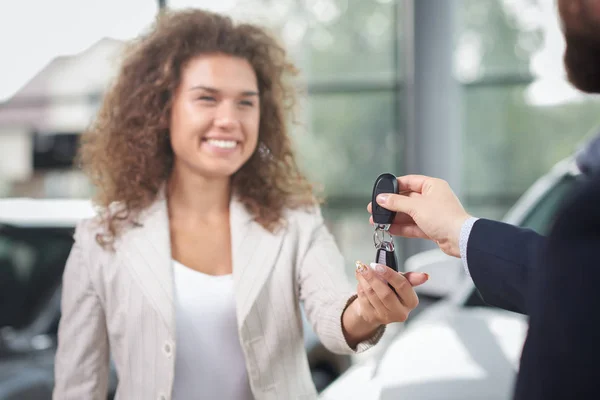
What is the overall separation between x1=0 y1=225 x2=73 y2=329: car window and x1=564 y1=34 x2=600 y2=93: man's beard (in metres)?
1.68

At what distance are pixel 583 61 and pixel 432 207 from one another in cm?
33

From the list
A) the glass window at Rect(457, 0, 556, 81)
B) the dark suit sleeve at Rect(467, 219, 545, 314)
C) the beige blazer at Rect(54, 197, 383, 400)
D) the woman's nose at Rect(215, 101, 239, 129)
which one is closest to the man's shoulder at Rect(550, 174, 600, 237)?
the dark suit sleeve at Rect(467, 219, 545, 314)

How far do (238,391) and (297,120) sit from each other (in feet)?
1.90

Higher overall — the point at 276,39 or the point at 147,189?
the point at 276,39

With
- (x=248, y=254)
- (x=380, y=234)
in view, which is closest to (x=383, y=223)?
(x=380, y=234)

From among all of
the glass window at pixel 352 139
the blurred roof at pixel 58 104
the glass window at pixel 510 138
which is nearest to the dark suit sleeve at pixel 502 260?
the blurred roof at pixel 58 104

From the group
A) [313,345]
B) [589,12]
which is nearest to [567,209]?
[589,12]

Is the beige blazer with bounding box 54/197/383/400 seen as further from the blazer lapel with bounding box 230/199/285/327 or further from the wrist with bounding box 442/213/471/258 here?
the wrist with bounding box 442/213/471/258

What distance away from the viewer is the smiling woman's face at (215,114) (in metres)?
1.10

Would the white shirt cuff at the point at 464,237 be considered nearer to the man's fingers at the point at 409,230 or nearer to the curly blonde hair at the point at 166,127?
the man's fingers at the point at 409,230

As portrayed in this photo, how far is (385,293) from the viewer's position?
90 cm

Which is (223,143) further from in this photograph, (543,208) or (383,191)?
(543,208)

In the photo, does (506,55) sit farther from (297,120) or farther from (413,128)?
(297,120)

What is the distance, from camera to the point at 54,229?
2129 millimetres
